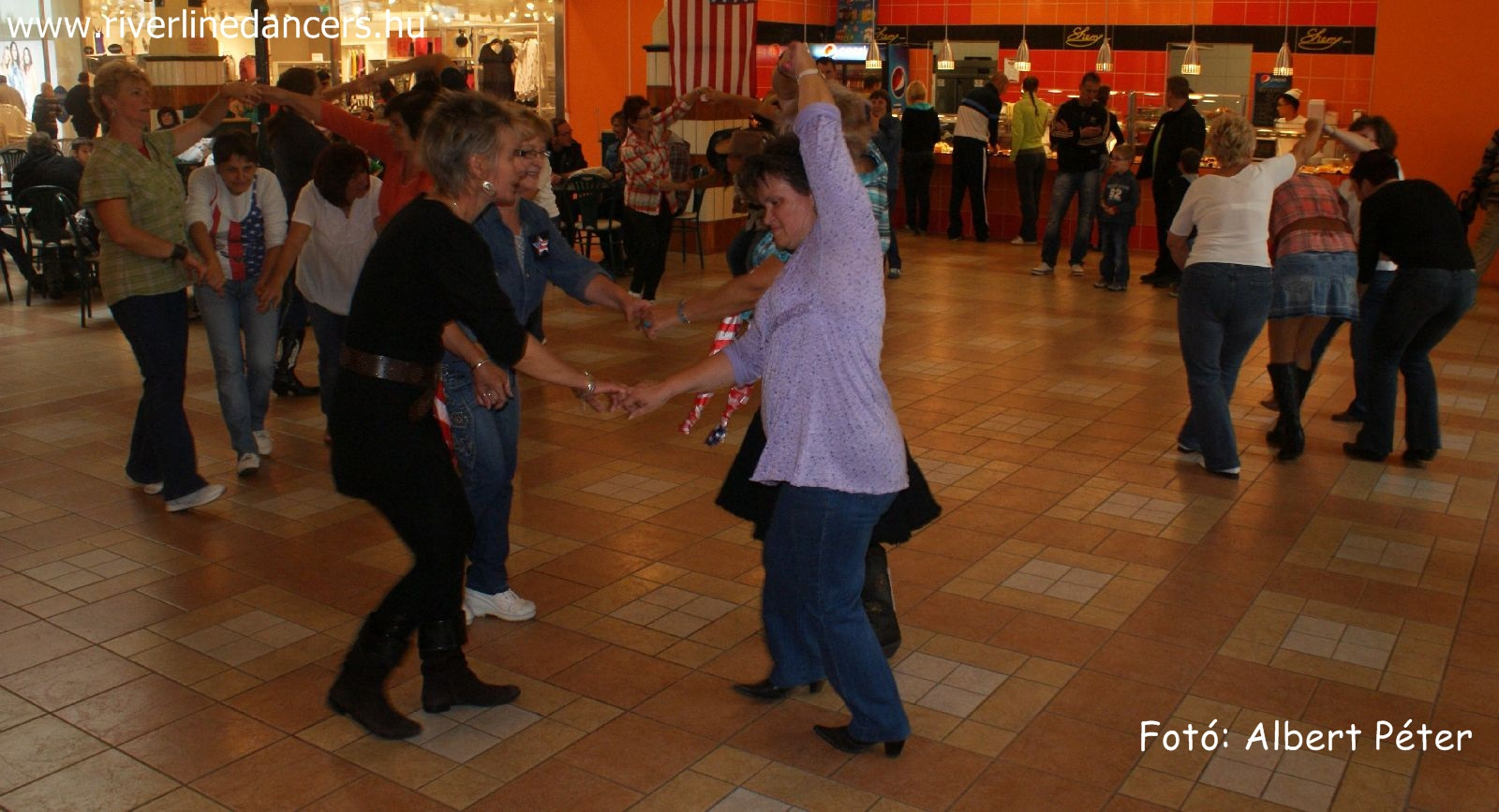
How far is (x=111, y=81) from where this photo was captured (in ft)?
16.8

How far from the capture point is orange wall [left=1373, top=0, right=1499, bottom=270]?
1149 centimetres

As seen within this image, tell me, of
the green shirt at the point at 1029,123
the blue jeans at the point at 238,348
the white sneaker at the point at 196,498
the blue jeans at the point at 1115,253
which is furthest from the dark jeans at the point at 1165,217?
the white sneaker at the point at 196,498

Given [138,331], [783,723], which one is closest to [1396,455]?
[783,723]

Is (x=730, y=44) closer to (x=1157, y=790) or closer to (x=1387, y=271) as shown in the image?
(x=1387, y=271)

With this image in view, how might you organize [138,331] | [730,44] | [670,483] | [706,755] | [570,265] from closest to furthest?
[706,755]
[570,265]
[138,331]
[670,483]
[730,44]

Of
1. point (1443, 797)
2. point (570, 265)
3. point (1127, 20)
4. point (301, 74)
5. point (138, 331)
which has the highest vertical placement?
point (1127, 20)

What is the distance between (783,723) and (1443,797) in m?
1.65

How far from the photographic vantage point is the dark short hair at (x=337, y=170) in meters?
5.75

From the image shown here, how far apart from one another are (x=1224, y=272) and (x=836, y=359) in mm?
3285

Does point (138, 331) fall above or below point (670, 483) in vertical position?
above

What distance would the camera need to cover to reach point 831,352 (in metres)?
3.13

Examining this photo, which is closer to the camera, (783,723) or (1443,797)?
(1443,797)

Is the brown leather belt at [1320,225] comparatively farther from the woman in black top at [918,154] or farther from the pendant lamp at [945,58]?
the pendant lamp at [945,58]

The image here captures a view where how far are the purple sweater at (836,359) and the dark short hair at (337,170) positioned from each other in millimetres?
3210
